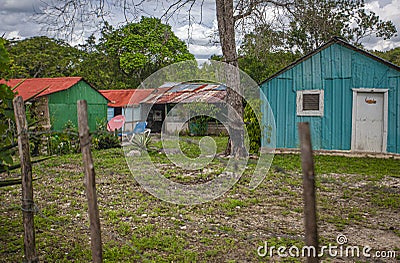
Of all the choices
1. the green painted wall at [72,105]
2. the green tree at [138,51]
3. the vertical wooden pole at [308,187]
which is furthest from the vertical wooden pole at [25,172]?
the green tree at [138,51]

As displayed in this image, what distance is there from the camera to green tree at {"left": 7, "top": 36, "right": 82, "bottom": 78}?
23719 millimetres

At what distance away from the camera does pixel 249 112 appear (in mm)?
11820

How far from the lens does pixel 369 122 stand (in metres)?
11.4

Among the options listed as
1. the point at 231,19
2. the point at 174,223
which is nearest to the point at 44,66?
the point at 231,19

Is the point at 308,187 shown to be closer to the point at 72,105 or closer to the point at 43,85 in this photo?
the point at 72,105

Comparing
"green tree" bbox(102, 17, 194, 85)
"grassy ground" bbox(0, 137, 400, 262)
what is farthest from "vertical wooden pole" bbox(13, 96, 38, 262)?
"green tree" bbox(102, 17, 194, 85)

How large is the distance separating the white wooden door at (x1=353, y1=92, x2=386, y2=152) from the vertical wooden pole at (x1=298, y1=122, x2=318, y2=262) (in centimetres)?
1029

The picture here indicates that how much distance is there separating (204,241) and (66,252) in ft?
5.13

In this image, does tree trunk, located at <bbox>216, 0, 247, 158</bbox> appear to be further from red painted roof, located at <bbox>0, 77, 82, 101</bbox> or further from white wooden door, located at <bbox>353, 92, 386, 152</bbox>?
red painted roof, located at <bbox>0, 77, 82, 101</bbox>

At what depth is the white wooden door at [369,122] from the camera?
11281 mm

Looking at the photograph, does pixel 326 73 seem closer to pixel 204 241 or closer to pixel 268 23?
pixel 268 23

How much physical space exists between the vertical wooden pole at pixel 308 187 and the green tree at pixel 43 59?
23058 millimetres

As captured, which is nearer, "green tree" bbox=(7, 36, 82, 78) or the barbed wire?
the barbed wire

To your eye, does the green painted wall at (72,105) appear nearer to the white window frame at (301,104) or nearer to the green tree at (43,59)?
the green tree at (43,59)
